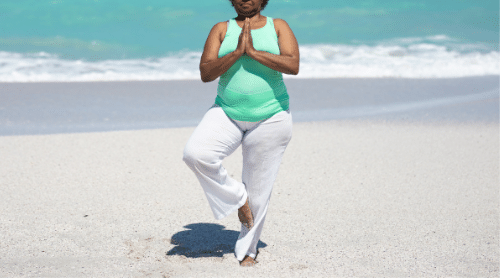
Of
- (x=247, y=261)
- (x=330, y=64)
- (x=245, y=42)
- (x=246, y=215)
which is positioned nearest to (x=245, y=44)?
(x=245, y=42)

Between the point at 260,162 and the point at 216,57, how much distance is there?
710 mm

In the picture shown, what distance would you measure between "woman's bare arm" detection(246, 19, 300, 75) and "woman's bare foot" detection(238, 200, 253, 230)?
925 mm

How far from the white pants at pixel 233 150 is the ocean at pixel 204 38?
35.0ft

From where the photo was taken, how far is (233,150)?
2932 mm

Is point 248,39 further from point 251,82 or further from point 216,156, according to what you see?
point 216,156

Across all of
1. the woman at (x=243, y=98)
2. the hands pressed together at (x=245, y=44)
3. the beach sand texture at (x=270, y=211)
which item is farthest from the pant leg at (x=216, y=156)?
the beach sand texture at (x=270, y=211)

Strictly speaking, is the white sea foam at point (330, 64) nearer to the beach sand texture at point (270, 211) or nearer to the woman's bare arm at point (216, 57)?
the beach sand texture at point (270, 211)

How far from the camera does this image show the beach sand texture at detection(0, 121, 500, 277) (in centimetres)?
319

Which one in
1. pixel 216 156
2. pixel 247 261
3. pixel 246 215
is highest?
pixel 216 156

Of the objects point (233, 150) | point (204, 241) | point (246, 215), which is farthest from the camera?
point (204, 241)

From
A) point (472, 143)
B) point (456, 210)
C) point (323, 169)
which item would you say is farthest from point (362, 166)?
point (472, 143)

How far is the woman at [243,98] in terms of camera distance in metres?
2.69

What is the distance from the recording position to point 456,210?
423cm

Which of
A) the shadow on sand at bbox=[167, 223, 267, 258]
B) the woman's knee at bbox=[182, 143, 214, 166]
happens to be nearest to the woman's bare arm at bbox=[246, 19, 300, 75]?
the woman's knee at bbox=[182, 143, 214, 166]
